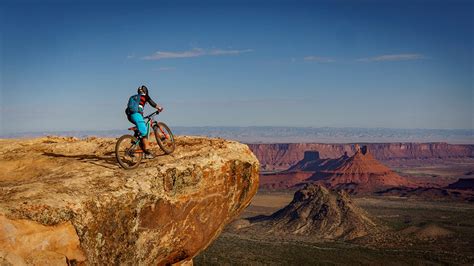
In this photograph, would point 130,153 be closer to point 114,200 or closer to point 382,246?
point 114,200

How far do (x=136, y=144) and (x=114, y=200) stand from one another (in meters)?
3.29

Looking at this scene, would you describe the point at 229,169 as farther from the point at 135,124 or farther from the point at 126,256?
the point at 126,256

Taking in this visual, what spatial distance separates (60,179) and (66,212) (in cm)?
192

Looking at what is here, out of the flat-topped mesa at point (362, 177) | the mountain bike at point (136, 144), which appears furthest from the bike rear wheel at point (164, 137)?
the flat-topped mesa at point (362, 177)

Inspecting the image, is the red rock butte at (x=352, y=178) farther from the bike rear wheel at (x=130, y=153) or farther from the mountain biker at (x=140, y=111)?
the bike rear wheel at (x=130, y=153)

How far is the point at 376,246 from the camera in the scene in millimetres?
71250

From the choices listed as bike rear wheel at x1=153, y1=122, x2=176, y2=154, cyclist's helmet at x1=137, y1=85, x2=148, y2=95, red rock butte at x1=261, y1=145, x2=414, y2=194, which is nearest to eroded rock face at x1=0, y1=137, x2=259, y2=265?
bike rear wheel at x1=153, y1=122, x2=176, y2=154

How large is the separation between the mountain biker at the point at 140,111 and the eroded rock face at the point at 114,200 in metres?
0.68

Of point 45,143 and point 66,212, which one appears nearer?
point 66,212

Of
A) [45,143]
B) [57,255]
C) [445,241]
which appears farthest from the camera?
[445,241]

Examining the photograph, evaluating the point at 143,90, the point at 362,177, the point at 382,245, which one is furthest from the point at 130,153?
the point at 362,177

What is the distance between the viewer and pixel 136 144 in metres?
15.9

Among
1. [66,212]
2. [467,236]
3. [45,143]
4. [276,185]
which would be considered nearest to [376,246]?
[467,236]

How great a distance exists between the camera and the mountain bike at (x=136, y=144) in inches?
607
